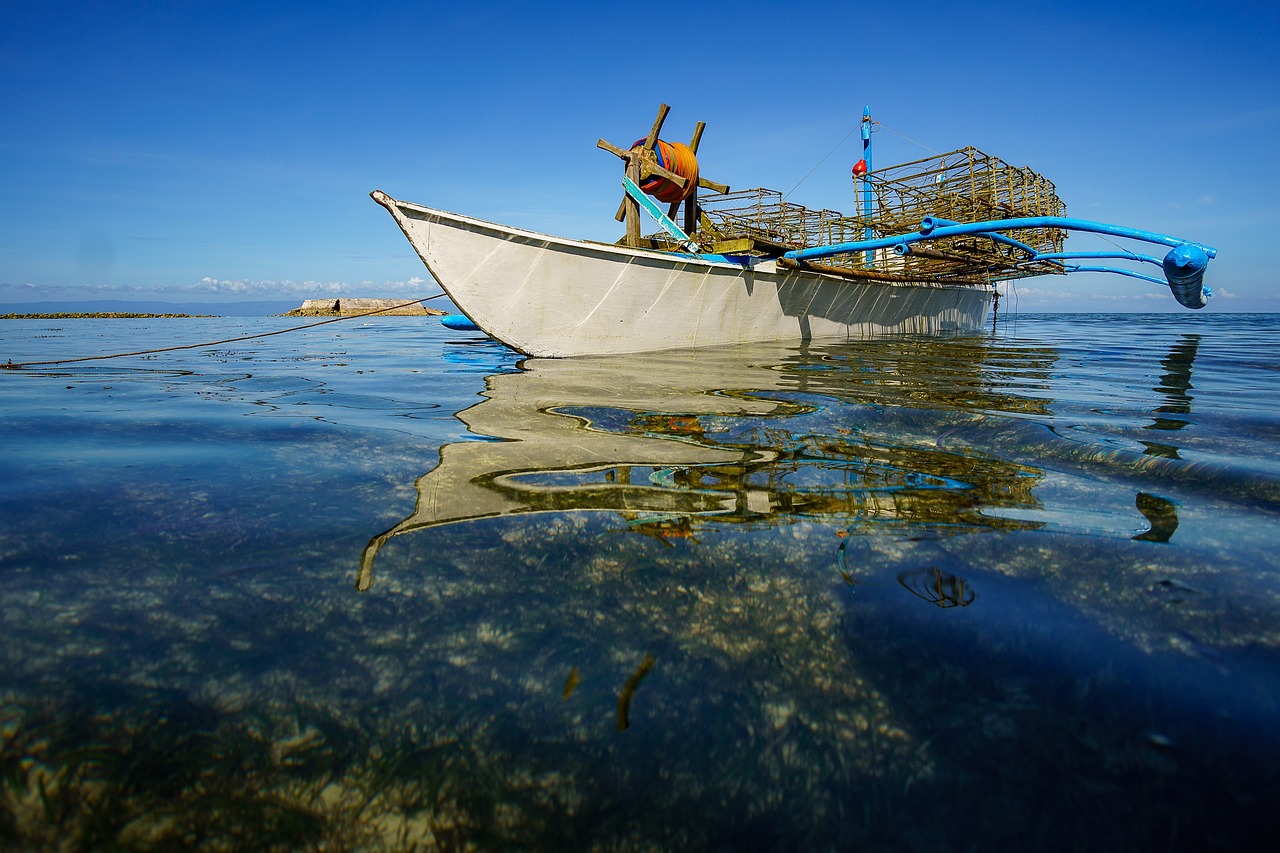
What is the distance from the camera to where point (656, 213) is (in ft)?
31.7

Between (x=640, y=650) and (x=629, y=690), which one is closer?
(x=629, y=690)

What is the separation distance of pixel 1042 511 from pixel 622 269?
7022 mm

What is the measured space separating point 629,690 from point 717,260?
356 inches

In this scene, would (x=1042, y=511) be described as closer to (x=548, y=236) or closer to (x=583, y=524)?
(x=583, y=524)

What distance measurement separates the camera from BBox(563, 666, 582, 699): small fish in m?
1.09

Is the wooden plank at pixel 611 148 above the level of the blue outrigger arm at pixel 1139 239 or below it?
above

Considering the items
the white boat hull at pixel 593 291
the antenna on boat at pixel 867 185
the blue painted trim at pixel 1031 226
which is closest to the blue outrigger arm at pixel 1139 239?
the blue painted trim at pixel 1031 226

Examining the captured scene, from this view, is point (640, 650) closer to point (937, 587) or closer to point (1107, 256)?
point (937, 587)

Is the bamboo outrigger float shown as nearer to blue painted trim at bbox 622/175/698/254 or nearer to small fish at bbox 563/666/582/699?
blue painted trim at bbox 622/175/698/254

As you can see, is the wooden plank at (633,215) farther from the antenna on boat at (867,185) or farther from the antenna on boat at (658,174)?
the antenna on boat at (867,185)

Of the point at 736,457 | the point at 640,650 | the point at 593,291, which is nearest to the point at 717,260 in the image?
the point at 593,291

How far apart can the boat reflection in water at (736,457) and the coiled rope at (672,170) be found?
5.38 m

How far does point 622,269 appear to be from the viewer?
8.45m

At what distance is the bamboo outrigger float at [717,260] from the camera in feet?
24.9
